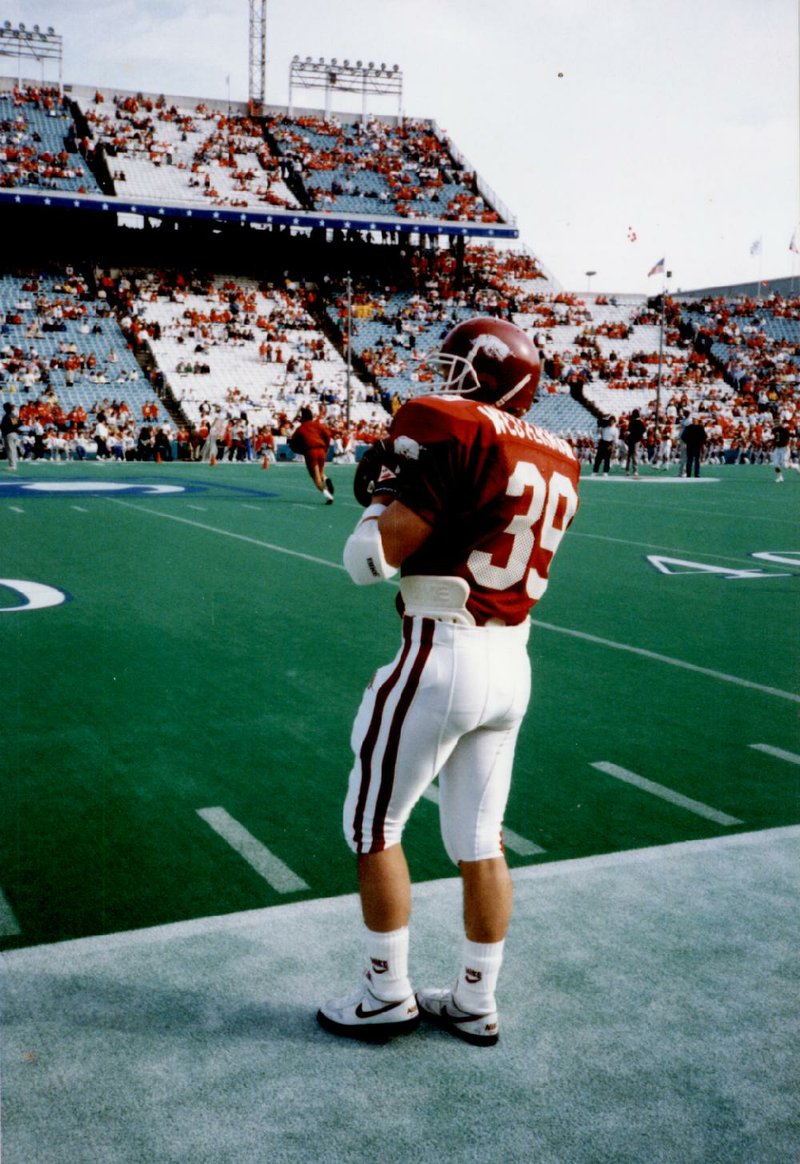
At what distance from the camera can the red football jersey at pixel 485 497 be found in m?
2.50

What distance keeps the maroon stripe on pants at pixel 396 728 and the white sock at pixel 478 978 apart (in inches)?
16.3

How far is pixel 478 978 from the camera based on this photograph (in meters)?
2.77

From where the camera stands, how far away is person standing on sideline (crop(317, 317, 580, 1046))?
99.8 inches

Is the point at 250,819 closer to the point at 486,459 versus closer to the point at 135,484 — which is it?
the point at 486,459

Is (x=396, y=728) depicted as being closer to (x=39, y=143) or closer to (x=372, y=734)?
(x=372, y=734)

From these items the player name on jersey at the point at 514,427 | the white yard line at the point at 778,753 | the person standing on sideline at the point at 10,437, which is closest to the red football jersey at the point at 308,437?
the person standing on sideline at the point at 10,437

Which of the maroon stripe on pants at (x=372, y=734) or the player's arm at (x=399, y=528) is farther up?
the player's arm at (x=399, y=528)

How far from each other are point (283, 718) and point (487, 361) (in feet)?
10.6

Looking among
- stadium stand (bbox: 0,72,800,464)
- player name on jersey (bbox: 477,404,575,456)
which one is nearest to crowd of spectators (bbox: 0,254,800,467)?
stadium stand (bbox: 0,72,800,464)

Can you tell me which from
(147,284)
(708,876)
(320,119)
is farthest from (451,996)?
(320,119)

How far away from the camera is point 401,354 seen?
39.4 meters

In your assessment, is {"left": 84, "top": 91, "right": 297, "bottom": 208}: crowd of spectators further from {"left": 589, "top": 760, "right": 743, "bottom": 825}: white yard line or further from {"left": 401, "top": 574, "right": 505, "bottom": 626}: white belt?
{"left": 401, "top": 574, "right": 505, "bottom": 626}: white belt

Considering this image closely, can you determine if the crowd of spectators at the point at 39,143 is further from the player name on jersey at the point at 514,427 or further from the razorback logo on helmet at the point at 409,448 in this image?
the razorback logo on helmet at the point at 409,448

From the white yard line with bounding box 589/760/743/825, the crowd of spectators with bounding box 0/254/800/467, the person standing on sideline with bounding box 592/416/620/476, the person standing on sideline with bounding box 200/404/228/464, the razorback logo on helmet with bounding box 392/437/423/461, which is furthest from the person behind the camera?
the crowd of spectators with bounding box 0/254/800/467
